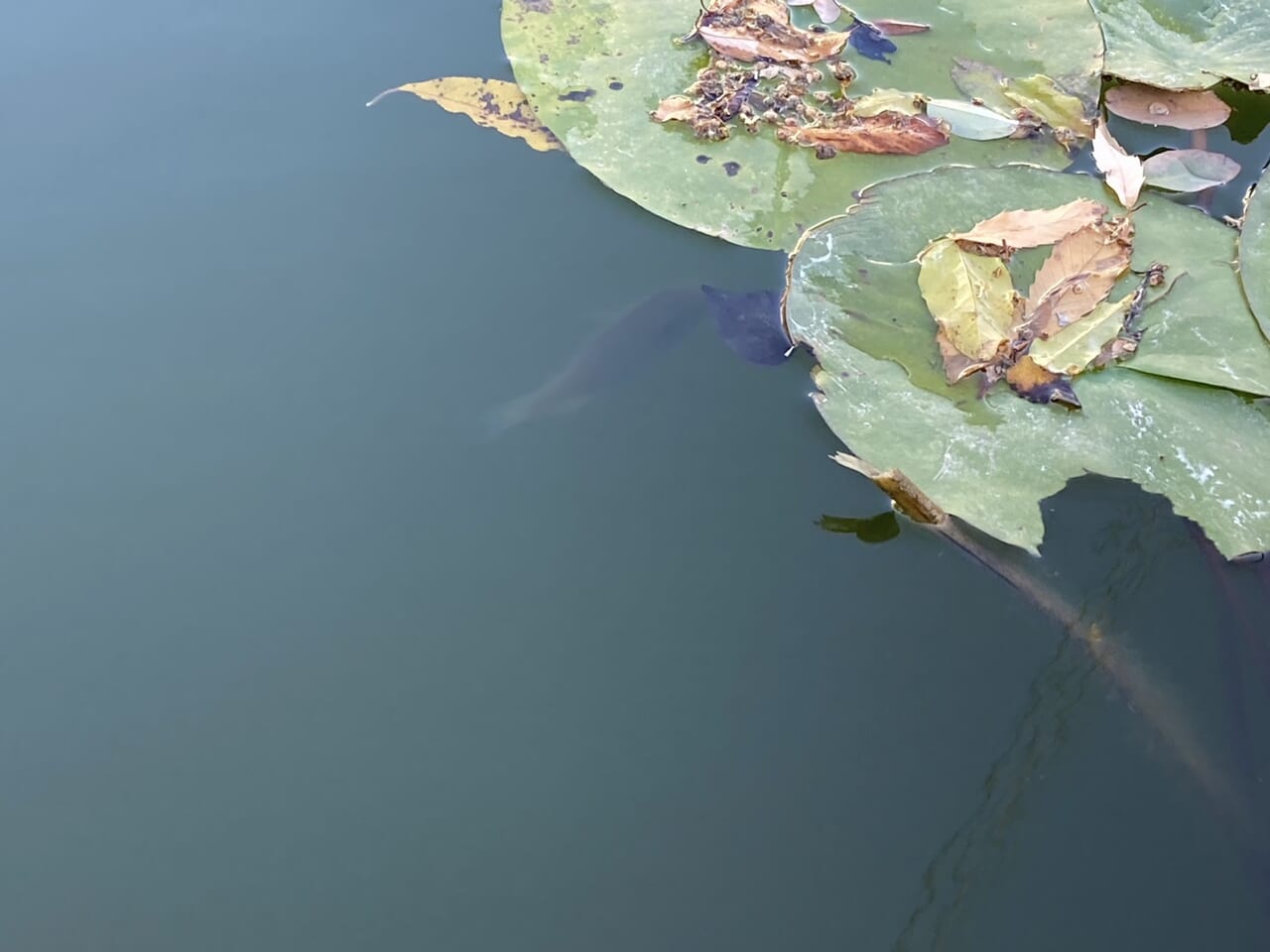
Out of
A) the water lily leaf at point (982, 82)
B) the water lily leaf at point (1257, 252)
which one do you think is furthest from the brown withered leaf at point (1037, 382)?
the water lily leaf at point (982, 82)

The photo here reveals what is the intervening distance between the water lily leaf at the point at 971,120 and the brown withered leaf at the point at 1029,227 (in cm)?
34

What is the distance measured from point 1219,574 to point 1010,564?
0.32 meters

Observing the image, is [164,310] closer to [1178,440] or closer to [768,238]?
[768,238]

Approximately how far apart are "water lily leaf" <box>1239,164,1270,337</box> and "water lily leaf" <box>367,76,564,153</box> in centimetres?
139

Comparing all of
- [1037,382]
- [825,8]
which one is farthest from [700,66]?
[1037,382]

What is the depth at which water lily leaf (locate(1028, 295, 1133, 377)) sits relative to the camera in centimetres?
165

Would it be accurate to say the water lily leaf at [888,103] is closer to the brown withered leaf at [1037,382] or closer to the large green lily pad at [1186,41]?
the large green lily pad at [1186,41]

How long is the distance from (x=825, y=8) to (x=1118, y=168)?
81 centimetres

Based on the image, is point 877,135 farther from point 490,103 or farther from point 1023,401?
point 490,103

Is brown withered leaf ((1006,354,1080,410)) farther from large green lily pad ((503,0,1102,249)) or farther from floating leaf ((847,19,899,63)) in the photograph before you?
floating leaf ((847,19,899,63))

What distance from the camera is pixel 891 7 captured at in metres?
2.34

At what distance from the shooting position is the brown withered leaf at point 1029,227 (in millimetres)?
1783

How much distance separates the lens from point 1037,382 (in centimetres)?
165

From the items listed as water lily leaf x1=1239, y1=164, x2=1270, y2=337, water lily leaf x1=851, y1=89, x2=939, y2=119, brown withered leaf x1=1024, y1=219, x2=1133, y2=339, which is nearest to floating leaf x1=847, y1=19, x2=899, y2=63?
water lily leaf x1=851, y1=89, x2=939, y2=119
